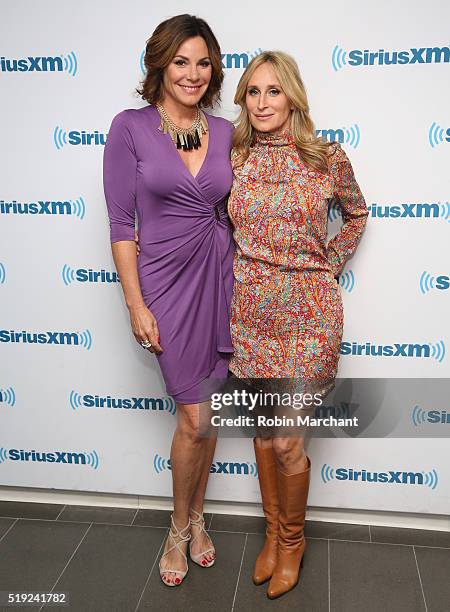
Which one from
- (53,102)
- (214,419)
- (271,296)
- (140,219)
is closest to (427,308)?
(271,296)

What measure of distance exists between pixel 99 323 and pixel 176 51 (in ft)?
3.59

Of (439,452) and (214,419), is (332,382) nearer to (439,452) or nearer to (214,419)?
(214,419)

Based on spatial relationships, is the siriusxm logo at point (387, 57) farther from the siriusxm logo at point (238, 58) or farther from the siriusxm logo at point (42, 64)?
the siriusxm logo at point (42, 64)

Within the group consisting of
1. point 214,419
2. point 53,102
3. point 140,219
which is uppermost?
point 53,102

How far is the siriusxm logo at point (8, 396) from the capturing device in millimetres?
2951

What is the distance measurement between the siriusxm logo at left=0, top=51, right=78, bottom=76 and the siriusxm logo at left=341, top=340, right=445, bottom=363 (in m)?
1.40

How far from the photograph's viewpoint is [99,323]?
2801 millimetres

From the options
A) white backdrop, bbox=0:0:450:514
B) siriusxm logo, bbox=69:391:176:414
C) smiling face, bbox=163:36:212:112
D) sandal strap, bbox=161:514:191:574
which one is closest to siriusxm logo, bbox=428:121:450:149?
white backdrop, bbox=0:0:450:514

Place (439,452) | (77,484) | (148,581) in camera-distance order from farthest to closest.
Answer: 1. (77,484)
2. (439,452)
3. (148,581)

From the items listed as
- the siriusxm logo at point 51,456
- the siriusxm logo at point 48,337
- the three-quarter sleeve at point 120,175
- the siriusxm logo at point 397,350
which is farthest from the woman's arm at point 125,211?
the siriusxm logo at point 51,456

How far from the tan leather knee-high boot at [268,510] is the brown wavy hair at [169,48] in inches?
48.5

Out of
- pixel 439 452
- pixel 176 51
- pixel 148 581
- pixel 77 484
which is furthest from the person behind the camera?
pixel 77 484

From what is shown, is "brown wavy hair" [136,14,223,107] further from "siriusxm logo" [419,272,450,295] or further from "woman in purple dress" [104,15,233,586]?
"siriusxm logo" [419,272,450,295]

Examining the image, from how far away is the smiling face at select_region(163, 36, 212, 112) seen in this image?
Result: 218 centimetres
